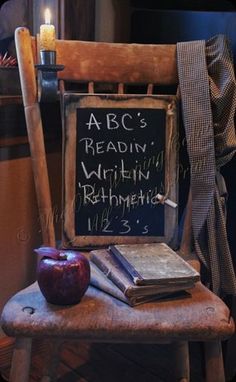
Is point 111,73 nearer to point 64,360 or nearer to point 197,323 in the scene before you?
point 197,323

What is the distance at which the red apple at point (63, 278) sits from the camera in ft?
2.71

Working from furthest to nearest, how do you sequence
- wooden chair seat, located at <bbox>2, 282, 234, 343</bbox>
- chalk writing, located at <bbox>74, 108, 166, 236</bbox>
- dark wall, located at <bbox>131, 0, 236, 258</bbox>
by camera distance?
dark wall, located at <bbox>131, 0, 236, 258</bbox>, chalk writing, located at <bbox>74, 108, 166, 236</bbox>, wooden chair seat, located at <bbox>2, 282, 234, 343</bbox>

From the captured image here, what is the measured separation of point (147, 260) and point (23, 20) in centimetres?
73

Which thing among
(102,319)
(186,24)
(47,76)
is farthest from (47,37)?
(102,319)

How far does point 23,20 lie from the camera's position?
4.16ft

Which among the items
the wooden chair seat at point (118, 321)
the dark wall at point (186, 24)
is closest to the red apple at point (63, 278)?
the wooden chair seat at point (118, 321)

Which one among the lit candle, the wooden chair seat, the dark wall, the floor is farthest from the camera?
the floor

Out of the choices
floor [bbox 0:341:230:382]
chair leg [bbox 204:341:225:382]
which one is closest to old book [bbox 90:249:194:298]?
chair leg [bbox 204:341:225:382]

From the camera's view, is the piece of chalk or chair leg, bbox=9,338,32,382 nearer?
chair leg, bbox=9,338,32,382

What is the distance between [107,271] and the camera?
3.06 feet

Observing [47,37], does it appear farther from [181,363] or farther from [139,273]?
[181,363]

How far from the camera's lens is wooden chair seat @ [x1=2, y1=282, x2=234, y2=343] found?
2.65 ft

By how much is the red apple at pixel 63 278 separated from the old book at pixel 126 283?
0.21ft

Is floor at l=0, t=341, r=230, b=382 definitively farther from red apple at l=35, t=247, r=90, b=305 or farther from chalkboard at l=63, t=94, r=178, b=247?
red apple at l=35, t=247, r=90, b=305
